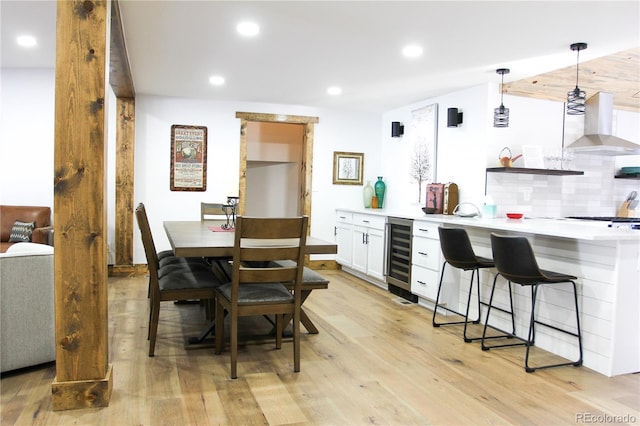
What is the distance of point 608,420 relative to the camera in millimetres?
2418

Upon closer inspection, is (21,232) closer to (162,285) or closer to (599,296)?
(162,285)

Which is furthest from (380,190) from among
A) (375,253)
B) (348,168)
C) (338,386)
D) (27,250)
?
(27,250)

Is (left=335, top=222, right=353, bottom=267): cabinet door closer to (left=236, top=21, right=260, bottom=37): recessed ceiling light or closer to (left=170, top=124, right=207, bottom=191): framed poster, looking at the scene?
(left=170, top=124, right=207, bottom=191): framed poster

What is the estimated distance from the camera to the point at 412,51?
155 inches

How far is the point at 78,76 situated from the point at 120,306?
2681mm

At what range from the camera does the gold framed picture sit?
6.84m

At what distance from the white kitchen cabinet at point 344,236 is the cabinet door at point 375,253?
55 cm

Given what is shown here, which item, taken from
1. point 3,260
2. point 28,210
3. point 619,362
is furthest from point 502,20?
point 28,210

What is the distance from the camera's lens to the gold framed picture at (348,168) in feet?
22.4

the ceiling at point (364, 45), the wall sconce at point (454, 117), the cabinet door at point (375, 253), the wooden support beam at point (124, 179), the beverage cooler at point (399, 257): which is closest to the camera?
the ceiling at point (364, 45)

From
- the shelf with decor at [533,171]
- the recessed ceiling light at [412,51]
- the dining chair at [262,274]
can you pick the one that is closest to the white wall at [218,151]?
the shelf with decor at [533,171]

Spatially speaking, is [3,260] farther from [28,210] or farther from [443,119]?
[443,119]

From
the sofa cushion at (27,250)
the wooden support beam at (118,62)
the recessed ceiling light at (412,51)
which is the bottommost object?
the sofa cushion at (27,250)

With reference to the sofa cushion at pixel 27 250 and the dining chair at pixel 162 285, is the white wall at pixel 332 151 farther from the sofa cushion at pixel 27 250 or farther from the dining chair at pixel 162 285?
the sofa cushion at pixel 27 250
